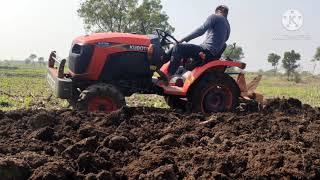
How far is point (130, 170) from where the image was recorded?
15.9 feet

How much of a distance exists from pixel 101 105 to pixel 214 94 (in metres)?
2.09

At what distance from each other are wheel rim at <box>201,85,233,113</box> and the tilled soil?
1.66 m

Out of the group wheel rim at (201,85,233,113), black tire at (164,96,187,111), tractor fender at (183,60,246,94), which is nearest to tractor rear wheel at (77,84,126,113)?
tractor fender at (183,60,246,94)

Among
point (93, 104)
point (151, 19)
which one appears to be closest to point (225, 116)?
point (93, 104)

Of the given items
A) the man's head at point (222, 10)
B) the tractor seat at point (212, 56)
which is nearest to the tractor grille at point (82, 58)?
the tractor seat at point (212, 56)

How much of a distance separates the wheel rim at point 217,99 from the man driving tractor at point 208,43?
0.61m

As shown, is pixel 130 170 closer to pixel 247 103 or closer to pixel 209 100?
pixel 209 100

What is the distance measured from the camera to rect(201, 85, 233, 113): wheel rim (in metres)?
9.35

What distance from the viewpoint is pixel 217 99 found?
374 inches

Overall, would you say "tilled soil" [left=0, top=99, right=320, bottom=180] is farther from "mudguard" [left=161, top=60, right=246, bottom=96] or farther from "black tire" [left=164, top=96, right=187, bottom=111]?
"black tire" [left=164, top=96, right=187, bottom=111]

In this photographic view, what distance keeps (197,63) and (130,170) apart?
4.89 metres

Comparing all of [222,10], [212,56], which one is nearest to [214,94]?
[212,56]

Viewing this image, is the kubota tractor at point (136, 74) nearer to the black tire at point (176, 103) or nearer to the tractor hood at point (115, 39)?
the tractor hood at point (115, 39)

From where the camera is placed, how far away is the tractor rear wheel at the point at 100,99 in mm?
8656
